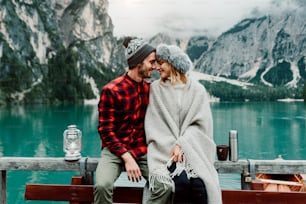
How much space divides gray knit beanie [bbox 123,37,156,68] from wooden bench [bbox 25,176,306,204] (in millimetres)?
993

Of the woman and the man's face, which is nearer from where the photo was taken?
the woman

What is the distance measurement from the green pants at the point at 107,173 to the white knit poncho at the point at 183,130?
0.55 feet

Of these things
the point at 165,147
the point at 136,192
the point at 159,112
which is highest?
the point at 159,112

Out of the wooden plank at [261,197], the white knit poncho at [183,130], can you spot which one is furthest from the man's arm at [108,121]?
the wooden plank at [261,197]

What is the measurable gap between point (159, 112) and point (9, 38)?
117548mm

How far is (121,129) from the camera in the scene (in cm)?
336

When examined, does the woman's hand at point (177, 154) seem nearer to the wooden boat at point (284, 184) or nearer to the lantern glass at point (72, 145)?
the lantern glass at point (72, 145)

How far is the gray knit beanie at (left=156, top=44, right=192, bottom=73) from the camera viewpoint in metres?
3.29

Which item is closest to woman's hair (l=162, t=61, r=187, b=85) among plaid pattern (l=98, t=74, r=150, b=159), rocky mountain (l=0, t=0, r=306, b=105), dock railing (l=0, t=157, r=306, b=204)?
plaid pattern (l=98, t=74, r=150, b=159)

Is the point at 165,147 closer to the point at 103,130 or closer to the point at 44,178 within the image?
the point at 103,130

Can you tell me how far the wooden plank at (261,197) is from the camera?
3.25 metres

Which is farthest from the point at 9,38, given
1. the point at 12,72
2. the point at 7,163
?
Result: the point at 7,163

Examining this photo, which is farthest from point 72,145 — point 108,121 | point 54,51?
point 54,51

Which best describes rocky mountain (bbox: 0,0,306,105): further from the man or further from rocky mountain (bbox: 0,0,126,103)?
the man
